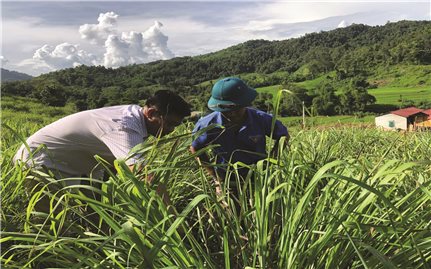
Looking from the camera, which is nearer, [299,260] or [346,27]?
[299,260]

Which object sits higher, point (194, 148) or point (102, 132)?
point (102, 132)

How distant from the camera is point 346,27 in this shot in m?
127

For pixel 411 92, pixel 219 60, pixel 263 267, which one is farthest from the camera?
pixel 219 60

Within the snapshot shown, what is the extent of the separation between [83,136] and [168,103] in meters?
0.49

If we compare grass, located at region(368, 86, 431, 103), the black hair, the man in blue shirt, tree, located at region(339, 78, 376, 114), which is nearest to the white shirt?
the black hair

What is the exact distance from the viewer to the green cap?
6.46ft

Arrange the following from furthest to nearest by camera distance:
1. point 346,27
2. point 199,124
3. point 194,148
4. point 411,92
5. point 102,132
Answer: point 346,27
point 411,92
point 199,124
point 194,148
point 102,132

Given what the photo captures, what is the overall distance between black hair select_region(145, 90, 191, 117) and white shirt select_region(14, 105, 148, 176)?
11 cm

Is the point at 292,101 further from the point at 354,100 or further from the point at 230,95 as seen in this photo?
the point at 354,100

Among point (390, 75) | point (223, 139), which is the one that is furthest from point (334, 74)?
point (223, 139)

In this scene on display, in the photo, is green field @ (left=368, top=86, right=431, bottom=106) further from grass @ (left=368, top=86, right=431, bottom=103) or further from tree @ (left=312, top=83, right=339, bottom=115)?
tree @ (left=312, top=83, right=339, bottom=115)

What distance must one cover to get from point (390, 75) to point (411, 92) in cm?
1570

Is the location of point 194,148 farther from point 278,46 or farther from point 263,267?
point 278,46

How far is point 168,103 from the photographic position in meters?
→ 1.87
